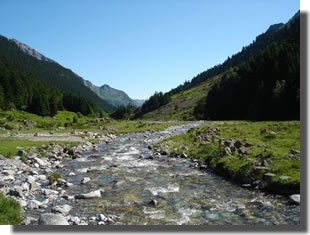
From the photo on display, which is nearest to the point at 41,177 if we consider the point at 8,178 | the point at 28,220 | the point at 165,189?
the point at 8,178

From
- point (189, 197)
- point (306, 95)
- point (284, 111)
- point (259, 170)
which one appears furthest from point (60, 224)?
point (284, 111)

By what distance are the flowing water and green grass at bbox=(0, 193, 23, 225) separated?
6.56ft

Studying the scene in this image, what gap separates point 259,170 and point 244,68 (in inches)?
2828

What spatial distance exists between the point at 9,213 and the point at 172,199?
590 centimetres

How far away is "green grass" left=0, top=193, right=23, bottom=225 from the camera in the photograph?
28.2 feet

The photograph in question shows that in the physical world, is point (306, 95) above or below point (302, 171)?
above

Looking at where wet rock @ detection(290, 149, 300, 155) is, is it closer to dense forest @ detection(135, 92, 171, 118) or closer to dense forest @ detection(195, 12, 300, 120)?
dense forest @ detection(195, 12, 300, 120)

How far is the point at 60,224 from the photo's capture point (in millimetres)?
8930

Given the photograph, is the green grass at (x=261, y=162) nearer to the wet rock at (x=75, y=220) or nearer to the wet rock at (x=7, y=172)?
the wet rock at (x=75, y=220)

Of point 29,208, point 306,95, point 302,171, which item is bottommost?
point 29,208

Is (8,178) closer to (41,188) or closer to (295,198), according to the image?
(41,188)

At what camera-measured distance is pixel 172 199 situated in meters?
12.7

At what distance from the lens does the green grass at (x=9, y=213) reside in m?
8.59

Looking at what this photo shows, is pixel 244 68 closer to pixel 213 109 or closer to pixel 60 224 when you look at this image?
pixel 213 109
